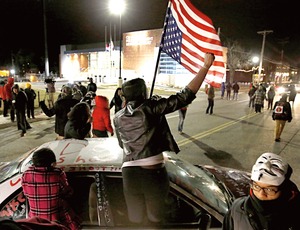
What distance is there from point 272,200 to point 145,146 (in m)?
1.07

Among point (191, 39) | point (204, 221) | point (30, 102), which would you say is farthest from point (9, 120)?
point (204, 221)

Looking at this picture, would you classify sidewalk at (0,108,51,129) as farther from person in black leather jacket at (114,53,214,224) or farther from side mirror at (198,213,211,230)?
side mirror at (198,213,211,230)

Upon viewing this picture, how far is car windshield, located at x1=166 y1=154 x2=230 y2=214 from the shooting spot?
105 inches

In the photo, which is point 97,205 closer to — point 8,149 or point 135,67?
point 8,149

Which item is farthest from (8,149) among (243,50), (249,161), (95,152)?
(243,50)

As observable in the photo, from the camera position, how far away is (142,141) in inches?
94.8

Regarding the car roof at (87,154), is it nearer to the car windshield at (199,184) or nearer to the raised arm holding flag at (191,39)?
the car windshield at (199,184)

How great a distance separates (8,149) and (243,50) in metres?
44.5

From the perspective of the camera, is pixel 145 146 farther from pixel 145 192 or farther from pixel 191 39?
pixel 191 39

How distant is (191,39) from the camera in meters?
3.44

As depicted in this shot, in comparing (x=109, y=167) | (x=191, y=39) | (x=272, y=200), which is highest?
(x=191, y=39)

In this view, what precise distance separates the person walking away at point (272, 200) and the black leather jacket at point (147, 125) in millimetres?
834

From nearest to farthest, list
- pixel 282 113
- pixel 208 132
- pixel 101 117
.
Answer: pixel 101 117 → pixel 282 113 → pixel 208 132

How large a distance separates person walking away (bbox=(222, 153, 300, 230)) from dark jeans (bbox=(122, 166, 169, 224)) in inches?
32.0
